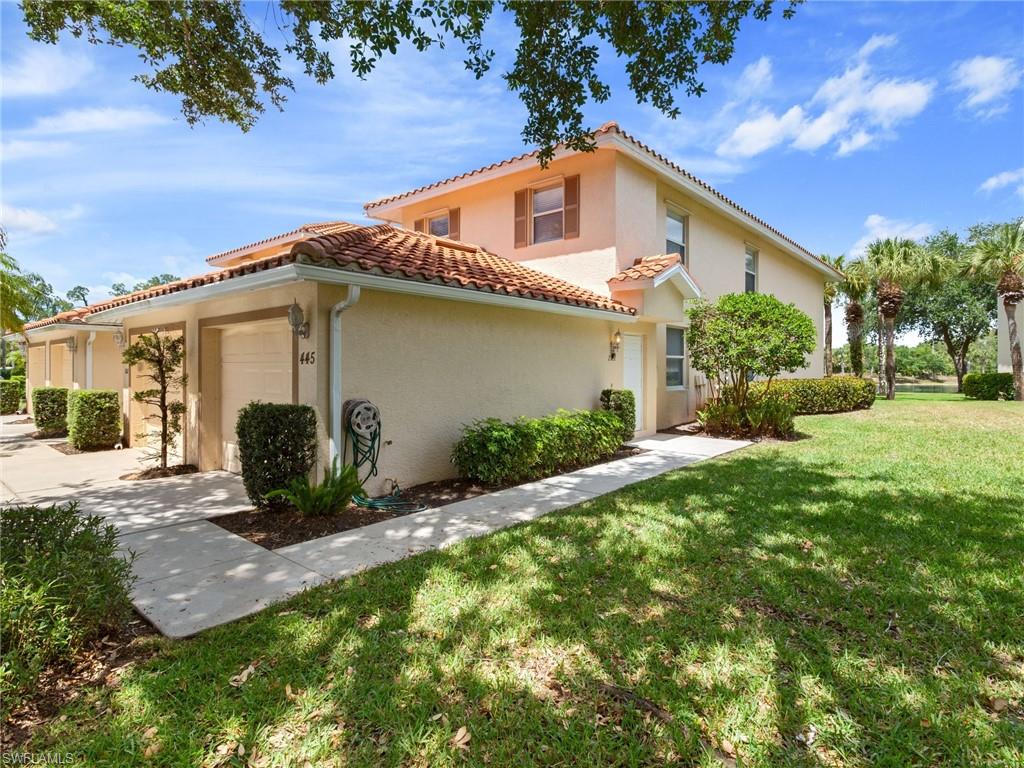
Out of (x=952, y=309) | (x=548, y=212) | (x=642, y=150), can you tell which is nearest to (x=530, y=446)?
(x=548, y=212)

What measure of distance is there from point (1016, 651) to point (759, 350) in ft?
28.2

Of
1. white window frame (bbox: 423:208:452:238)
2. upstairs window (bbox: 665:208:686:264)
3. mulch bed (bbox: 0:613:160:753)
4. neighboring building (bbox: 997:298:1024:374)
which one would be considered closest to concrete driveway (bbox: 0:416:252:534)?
mulch bed (bbox: 0:613:160:753)

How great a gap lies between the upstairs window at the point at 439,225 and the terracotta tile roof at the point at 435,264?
3.49m

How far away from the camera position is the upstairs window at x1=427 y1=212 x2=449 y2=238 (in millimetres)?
15271

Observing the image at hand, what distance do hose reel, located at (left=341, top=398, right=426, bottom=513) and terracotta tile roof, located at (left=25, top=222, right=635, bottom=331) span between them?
184 cm

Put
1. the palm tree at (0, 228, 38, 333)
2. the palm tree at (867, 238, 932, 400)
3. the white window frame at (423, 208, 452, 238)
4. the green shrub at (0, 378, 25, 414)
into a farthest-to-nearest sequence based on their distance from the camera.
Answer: the palm tree at (867, 238, 932, 400) < the green shrub at (0, 378, 25, 414) < the white window frame at (423, 208, 452, 238) < the palm tree at (0, 228, 38, 333)

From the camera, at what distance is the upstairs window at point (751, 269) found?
17891 mm

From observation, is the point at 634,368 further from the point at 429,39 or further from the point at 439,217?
the point at 429,39

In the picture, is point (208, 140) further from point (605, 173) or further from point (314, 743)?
point (314, 743)

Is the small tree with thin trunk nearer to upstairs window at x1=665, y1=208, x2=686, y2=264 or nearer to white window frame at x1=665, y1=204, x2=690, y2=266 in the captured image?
upstairs window at x1=665, y1=208, x2=686, y2=264

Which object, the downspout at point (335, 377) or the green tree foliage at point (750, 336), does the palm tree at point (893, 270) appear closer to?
the green tree foliage at point (750, 336)

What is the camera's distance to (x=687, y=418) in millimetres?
15102

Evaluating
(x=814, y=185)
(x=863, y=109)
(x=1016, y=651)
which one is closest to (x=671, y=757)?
(x=1016, y=651)

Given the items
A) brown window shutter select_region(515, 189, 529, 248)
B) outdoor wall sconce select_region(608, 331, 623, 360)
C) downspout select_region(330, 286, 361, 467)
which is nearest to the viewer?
downspout select_region(330, 286, 361, 467)
